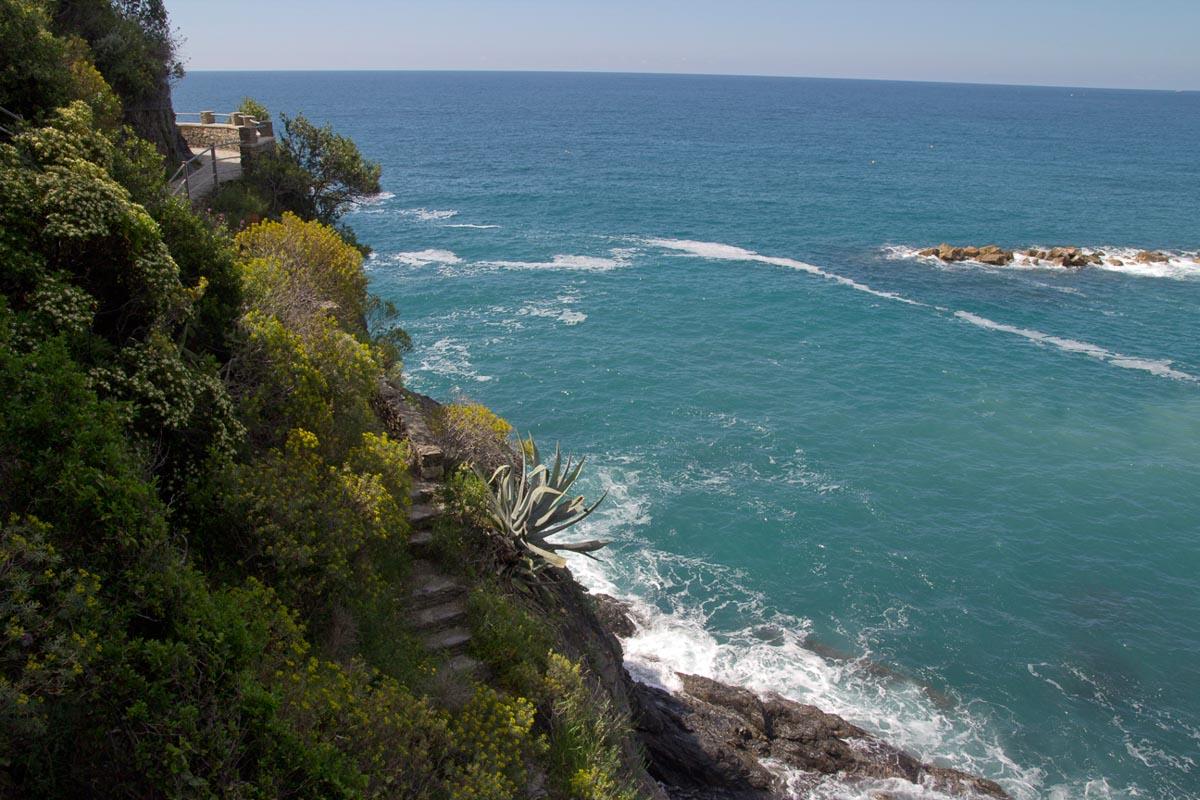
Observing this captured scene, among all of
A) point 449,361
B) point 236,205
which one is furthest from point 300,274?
point 449,361

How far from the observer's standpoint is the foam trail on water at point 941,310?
3900cm

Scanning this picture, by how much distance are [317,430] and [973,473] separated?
25.3m

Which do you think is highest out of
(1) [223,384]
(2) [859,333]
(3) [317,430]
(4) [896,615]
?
(1) [223,384]

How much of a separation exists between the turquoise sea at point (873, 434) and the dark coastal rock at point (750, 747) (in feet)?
2.29

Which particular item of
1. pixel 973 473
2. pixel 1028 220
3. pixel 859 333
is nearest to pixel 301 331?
pixel 973 473

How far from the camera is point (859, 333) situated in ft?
138

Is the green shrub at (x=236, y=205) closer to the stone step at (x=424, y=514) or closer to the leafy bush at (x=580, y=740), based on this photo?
the stone step at (x=424, y=514)

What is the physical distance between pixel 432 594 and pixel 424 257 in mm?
43656

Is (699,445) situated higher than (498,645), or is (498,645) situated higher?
(498,645)

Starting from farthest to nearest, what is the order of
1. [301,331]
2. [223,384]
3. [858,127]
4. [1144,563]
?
1. [858,127]
2. [1144,563]
3. [301,331]
4. [223,384]

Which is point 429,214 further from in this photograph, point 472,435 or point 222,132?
point 472,435

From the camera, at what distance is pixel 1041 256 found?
57.3 m

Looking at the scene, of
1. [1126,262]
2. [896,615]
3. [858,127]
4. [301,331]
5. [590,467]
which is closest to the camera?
[301,331]

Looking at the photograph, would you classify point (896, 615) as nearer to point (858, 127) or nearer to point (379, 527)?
point (379, 527)
